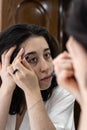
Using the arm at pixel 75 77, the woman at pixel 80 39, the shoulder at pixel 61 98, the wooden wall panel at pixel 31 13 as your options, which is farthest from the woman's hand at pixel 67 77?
the wooden wall panel at pixel 31 13

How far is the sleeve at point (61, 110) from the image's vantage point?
111cm

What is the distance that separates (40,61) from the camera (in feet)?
3.56

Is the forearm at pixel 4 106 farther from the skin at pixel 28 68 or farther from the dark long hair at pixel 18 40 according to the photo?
the dark long hair at pixel 18 40

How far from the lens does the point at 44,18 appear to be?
6.05 ft

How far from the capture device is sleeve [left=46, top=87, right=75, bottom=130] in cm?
111

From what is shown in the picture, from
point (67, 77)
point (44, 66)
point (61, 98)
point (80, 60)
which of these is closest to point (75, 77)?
point (67, 77)

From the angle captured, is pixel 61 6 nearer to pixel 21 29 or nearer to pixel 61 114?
pixel 21 29

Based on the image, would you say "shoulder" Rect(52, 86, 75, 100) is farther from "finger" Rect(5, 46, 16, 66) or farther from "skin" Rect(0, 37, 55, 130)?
"finger" Rect(5, 46, 16, 66)

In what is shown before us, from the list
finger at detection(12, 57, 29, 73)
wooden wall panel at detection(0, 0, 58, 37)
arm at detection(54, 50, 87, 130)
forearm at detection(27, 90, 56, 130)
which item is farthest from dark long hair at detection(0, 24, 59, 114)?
arm at detection(54, 50, 87, 130)

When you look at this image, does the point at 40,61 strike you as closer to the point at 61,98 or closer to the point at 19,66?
the point at 19,66

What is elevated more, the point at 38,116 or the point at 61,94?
the point at 38,116

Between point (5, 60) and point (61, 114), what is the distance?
30 cm

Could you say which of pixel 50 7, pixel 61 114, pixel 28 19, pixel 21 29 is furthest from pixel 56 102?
pixel 50 7

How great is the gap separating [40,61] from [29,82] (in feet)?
0.51
